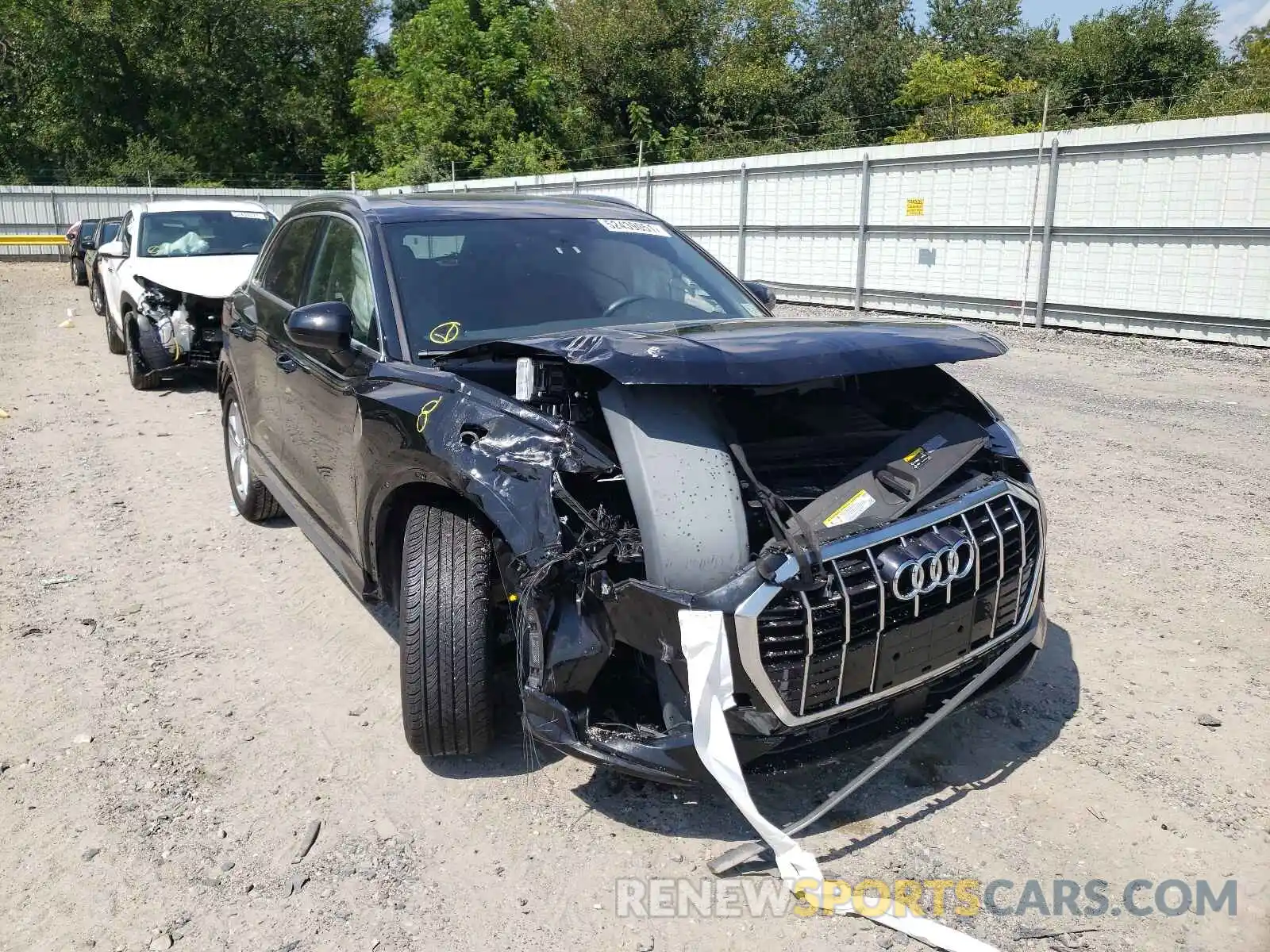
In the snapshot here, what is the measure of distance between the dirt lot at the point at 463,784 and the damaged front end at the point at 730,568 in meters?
0.42

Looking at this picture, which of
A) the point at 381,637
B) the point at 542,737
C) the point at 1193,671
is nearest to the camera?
the point at 542,737

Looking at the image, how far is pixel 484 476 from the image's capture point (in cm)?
280

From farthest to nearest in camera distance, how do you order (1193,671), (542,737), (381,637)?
(381,637) < (1193,671) < (542,737)

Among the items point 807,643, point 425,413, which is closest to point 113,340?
point 425,413

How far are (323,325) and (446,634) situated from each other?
48.3 inches

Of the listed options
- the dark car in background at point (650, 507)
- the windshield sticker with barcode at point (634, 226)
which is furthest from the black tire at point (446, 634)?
the windshield sticker with barcode at point (634, 226)

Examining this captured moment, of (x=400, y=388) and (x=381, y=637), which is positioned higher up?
(x=400, y=388)

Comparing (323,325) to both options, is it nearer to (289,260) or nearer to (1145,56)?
(289,260)

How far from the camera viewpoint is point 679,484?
2598 millimetres

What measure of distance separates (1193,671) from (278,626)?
3.73 metres

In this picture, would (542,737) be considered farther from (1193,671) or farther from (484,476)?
(1193,671)

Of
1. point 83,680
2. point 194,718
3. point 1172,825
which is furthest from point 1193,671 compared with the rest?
point 83,680

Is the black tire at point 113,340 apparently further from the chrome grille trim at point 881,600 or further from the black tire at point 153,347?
the chrome grille trim at point 881,600

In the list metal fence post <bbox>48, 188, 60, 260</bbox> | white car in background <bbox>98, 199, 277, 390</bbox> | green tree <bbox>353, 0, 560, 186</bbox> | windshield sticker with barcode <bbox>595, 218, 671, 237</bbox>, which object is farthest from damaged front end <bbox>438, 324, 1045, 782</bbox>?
metal fence post <bbox>48, 188, 60, 260</bbox>
